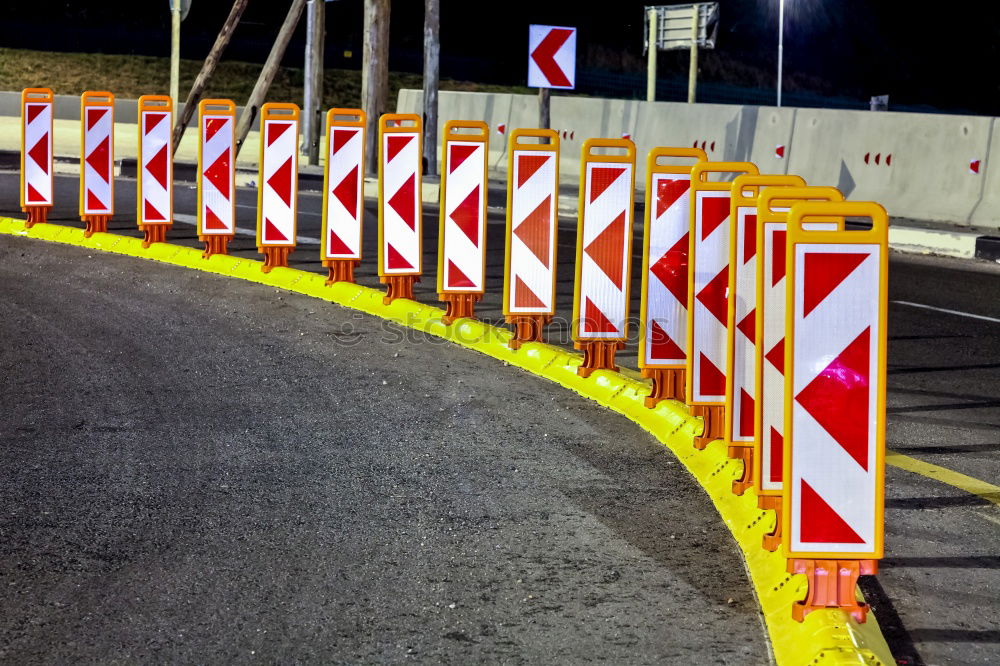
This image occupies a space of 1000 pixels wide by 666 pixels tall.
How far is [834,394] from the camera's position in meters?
4.59

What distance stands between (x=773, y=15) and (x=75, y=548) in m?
65.2

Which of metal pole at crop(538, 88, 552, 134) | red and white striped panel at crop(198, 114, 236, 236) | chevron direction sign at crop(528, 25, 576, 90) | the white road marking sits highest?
chevron direction sign at crop(528, 25, 576, 90)

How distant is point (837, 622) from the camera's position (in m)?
4.56

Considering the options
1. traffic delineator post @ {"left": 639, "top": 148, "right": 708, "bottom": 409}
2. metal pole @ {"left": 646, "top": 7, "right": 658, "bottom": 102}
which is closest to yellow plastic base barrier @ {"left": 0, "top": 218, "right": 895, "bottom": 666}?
traffic delineator post @ {"left": 639, "top": 148, "right": 708, "bottom": 409}

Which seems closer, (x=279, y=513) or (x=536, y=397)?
(x=279, y=513)

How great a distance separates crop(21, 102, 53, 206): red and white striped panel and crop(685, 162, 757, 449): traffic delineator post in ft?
29.2

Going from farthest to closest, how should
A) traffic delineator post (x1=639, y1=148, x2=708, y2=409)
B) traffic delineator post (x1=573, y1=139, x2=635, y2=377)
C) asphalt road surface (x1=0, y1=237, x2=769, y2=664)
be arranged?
1. traffic delineator post (x1=573, y1=139, x2=635, y2=377)
2. traffic delineator post (x1=639, y1=148, x2=708, y2=409)
3. asphalt road surface (x1=0, y1=237, x2=769, y2=664)

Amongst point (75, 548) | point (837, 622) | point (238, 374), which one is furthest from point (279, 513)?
point (238, 374)

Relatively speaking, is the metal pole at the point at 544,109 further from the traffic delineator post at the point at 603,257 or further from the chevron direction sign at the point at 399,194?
the traffic delineator post at the point at 603,257

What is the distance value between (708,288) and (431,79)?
18.3m

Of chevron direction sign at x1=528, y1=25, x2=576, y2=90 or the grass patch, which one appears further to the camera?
the grass patch

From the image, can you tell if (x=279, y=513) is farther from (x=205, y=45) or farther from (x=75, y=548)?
(x=205, y=45)

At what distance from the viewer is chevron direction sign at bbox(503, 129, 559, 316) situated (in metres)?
9.12

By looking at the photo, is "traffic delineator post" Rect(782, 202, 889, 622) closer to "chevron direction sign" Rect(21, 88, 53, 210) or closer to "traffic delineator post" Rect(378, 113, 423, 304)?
"traffic delineator post" Rect(378, 113, 423, 304)
